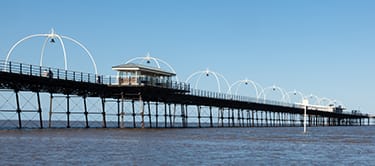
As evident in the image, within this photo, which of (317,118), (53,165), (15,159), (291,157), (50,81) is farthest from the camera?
(317,118)

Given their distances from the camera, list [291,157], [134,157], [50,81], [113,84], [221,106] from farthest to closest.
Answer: [221,106], [113,84], [50,81], [291,157], [134,157]

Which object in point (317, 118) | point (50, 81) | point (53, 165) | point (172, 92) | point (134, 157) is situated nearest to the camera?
point (53, 165)

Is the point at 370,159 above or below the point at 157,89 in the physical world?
below

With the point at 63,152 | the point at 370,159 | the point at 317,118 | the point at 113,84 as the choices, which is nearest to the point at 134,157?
the point at 63,152

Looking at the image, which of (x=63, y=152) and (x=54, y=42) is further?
(x=54, y=42)

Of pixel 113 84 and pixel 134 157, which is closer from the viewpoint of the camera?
pixel 134 157

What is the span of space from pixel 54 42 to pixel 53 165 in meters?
31.3

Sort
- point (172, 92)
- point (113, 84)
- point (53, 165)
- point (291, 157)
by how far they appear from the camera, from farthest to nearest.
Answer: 1. point (172, 92)
2. point (113, 84)
3. point (291, 157)
4. point (53, 165)

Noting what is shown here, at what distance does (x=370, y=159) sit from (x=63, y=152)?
41.4 ft

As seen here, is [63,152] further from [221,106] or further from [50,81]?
[221,106]

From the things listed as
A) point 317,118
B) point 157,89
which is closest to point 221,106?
point 157,89

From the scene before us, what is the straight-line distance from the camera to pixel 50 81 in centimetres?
5038

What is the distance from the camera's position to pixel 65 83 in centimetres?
5259

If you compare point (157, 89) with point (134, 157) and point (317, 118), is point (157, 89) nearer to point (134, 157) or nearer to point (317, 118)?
point (134, 157)
